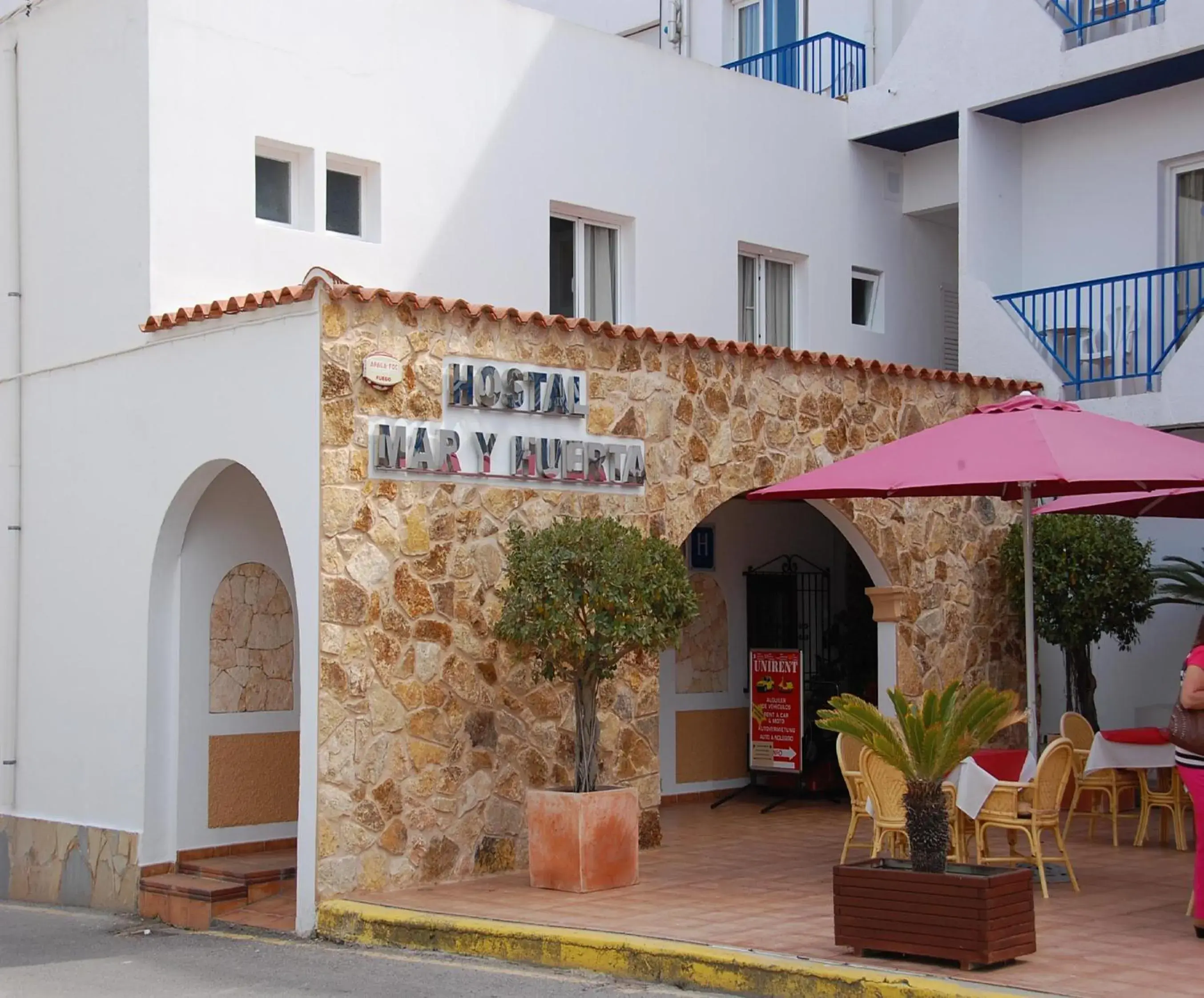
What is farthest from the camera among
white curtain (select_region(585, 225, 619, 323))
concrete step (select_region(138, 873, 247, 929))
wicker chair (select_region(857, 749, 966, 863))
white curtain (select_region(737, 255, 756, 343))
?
white curtain (select_region(737, 255, 756, 343))

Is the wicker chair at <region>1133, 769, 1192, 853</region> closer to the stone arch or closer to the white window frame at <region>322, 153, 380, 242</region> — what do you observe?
the stone arch

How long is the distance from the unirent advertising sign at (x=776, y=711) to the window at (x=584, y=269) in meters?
3.33

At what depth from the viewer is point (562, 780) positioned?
1065 centimetres

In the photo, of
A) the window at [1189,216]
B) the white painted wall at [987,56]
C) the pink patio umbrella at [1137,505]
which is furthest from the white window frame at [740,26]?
the pink patio umbrella at [1137,505]

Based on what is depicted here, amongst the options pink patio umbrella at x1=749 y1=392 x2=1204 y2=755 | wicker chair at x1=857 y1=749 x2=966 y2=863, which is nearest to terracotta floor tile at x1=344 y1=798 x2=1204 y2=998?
wicker chair at x1=857 y1=749 x2=966 y2=863

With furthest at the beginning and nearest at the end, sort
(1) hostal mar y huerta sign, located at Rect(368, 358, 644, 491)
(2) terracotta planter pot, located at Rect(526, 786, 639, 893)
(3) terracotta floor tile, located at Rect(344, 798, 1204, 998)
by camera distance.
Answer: (1) hostal mar y huerta sign, located at Rect(368, 358, 644, 491), (2) terracotta planter pot, located at Rect(526, 786, 639, 893), (3) terracotta floor tile, located at Rect(344, 798, 1204, 998)

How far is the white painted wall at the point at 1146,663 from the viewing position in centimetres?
1445

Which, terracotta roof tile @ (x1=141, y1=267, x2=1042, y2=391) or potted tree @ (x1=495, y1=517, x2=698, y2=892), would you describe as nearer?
potted tree @ (x1=495, y1=517, x2=698, y2=892)

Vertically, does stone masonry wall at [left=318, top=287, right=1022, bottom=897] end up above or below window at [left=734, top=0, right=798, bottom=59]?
below

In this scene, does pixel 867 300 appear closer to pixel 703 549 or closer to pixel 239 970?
pixel 703 549

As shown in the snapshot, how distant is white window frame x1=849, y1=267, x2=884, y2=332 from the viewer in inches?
659

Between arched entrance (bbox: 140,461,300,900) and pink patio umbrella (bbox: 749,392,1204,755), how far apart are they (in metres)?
3.65

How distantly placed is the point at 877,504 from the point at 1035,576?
4.59 feet

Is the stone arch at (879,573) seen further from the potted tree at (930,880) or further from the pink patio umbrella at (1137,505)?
the potted tree at (930,880)
